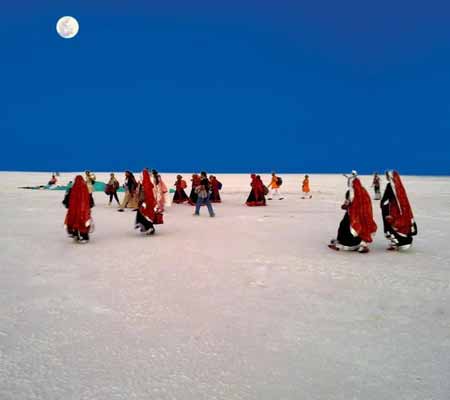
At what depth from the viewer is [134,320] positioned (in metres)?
4.43

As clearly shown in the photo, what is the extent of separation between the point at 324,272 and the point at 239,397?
4.06m

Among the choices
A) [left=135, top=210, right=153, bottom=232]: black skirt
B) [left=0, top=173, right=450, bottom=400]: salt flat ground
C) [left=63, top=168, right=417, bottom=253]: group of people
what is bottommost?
[left=0, top=173, right=450, bottom=400]: salt flat ground

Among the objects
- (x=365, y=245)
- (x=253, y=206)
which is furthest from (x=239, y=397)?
(x=253, y=206)

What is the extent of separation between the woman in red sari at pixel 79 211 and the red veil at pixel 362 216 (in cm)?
524

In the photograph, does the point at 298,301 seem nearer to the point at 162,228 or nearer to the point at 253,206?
the point at 162,228

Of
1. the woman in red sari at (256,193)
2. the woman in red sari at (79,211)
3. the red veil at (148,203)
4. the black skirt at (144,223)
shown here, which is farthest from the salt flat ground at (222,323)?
the woman in red sari at (256,193)

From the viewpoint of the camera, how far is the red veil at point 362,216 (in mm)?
8414

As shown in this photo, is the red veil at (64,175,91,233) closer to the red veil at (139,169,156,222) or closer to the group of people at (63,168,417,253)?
the group of people at (63,168,417,253)

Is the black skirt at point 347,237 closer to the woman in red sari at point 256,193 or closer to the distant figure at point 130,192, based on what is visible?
the distant figure at point 130,192

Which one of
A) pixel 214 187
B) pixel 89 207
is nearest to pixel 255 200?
pixel 214 187

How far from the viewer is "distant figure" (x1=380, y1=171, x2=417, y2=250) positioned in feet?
28.1

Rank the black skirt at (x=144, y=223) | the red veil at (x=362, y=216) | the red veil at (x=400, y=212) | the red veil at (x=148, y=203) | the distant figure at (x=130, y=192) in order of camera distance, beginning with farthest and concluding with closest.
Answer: the distant figure at (x=130, y=192) → the black skirt at (x=144, y=223) → the red veil at (x=148, y=203) → the red veil at (x=400, y=212) → the red veil at (x=362, y=216)

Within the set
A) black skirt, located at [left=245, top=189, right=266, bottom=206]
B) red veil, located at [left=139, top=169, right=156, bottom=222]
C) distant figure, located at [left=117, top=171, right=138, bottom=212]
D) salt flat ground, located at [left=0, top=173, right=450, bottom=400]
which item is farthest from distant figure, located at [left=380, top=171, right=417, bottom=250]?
→ black skirt, located at [left=245, top=189, right=266, bottom=206]

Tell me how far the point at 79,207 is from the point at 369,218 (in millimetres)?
5751
